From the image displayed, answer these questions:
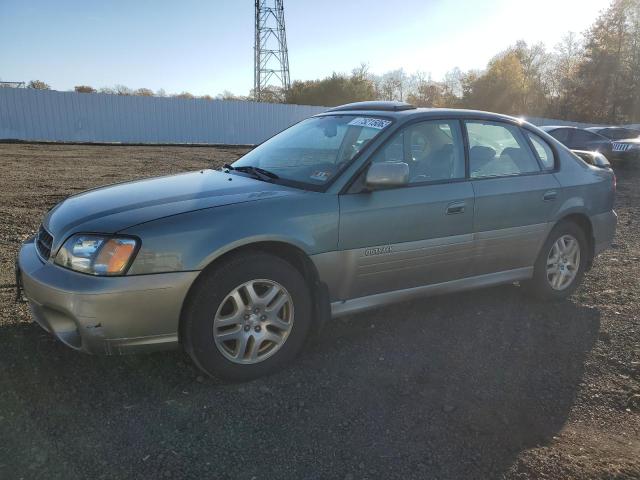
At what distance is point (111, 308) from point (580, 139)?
602 inches

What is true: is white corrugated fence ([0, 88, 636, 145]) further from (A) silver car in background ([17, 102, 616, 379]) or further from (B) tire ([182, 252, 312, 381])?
(B) tire ([182, 252, 312, 381])

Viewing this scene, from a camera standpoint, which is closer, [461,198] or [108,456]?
[108,456]

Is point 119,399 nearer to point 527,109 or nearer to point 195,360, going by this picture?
point 195,360

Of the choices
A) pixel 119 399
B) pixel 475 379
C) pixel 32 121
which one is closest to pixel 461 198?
pixel 475 379

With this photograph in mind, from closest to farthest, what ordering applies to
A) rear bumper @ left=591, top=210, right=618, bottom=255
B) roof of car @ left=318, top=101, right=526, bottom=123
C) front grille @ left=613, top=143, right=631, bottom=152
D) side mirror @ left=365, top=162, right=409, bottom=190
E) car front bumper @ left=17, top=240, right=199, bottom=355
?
car front bumper @ left=17, top=240, right=199, bottom=355 < side mirror @ left=365, top=162, right=409, bottom=190 < roof of car @ left=318, top=101, right=526, bottom=123 < rear bumper @ left=591, top=210, right=618, bottom=255 < front grille @ left=613, top=143, right=631, bottom=152

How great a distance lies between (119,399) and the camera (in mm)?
2865

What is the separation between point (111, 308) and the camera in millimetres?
2691

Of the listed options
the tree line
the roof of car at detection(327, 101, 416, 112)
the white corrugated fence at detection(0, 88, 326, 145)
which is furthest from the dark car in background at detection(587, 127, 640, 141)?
the tree line

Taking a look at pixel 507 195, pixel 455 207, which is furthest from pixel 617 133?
pixel 455 207

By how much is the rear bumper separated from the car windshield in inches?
94.9

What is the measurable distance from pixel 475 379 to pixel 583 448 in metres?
0.75

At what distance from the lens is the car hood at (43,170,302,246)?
2.92 metres

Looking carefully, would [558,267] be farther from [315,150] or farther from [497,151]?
[315,150]

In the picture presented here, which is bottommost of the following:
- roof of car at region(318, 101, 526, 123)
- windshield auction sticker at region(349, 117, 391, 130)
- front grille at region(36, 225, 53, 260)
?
front grille at region(36, 225, 53, 260)
